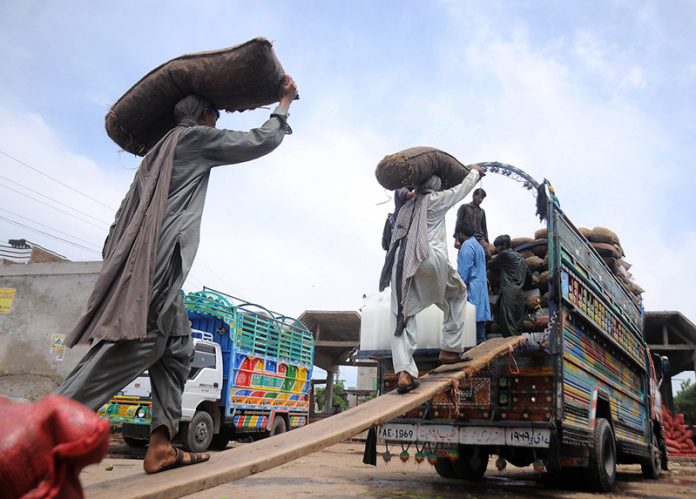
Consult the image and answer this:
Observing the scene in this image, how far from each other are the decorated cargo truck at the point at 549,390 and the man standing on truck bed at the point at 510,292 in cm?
23

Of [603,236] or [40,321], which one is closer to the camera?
[603,236]

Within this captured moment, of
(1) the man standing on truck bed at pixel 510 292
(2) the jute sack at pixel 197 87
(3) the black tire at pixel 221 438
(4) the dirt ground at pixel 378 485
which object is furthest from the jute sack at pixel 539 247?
(3) the black tire at pixel 221 438

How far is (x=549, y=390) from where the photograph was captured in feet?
15.7

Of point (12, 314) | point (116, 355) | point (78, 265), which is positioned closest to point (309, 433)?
point (116, 355)

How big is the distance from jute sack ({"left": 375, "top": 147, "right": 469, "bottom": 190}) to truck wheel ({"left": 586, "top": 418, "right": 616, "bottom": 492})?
2.96m

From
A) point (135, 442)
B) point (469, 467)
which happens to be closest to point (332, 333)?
point (135, 442)

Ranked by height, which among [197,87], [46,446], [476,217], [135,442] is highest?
[476,217]

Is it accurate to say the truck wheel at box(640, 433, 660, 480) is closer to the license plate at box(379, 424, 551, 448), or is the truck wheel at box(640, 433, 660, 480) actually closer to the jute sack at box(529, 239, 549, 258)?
the jute sack at box(529, 239, 549, 258)

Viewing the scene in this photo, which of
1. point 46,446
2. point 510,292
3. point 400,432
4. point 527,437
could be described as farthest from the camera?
point 510,292

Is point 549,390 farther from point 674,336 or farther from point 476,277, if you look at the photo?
point 674,336

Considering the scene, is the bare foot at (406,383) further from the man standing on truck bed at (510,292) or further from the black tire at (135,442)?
the black tire at (135,442)

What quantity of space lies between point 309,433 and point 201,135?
5.13 ft

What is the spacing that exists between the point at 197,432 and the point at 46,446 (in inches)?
371

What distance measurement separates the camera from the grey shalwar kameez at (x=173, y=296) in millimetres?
2180
